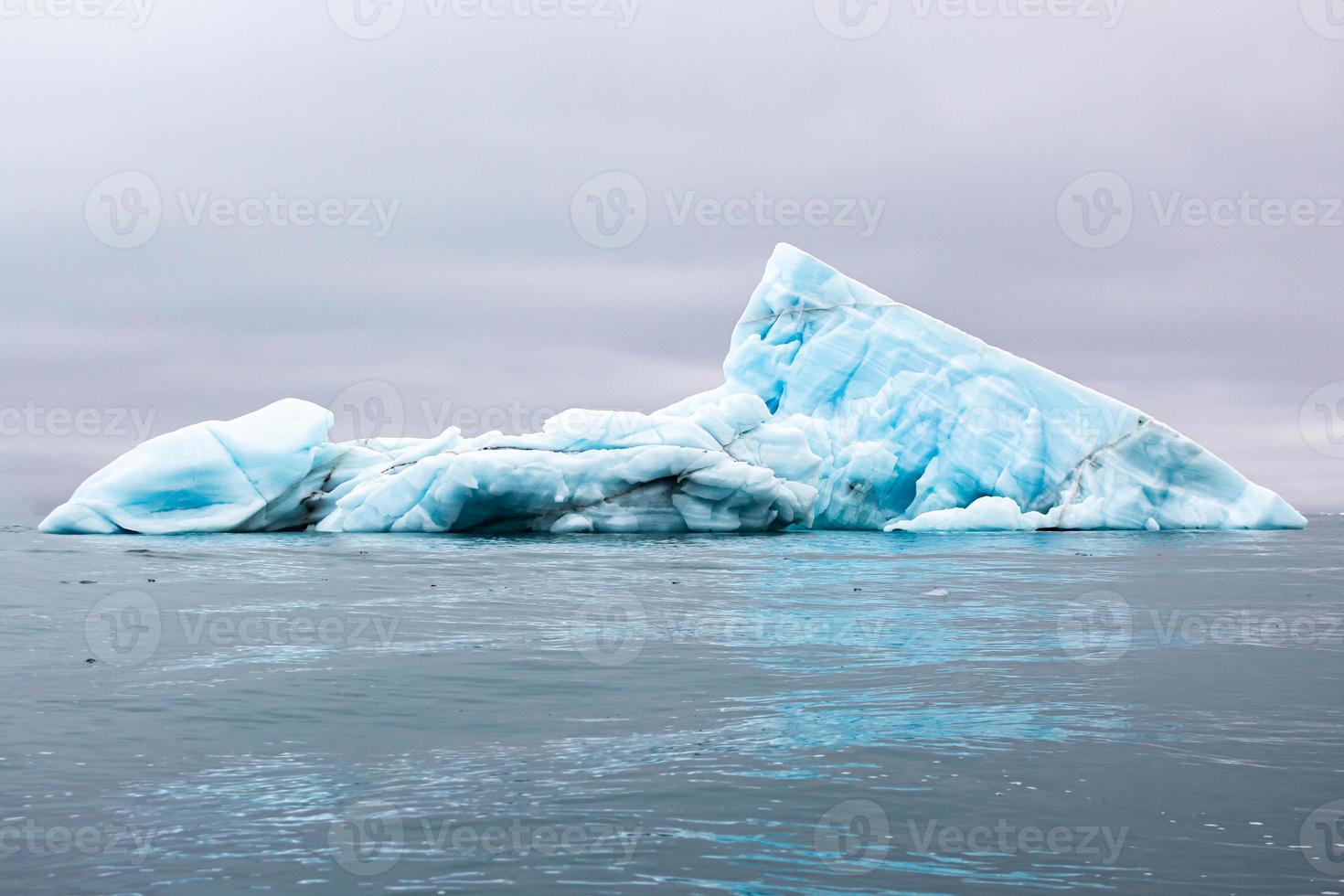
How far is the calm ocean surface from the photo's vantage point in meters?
5.14

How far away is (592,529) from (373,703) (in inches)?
827

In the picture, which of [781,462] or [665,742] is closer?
A: [665,742]

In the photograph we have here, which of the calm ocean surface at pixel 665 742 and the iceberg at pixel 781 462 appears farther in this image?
the iceberg at pixel 781 462

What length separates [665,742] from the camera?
7363mm

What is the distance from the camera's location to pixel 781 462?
102 feet

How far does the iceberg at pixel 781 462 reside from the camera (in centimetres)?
2845

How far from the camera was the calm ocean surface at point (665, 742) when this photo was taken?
16.9ft

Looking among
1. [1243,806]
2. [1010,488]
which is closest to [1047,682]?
[1243,806]

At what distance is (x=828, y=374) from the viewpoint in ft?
115

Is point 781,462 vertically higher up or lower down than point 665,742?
higher up

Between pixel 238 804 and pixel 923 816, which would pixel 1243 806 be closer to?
pixel 923 816

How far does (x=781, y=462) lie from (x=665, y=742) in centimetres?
2402

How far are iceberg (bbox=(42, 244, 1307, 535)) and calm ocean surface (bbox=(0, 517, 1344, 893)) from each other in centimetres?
1264

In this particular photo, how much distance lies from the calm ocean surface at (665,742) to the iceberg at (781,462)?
41.5 feet
